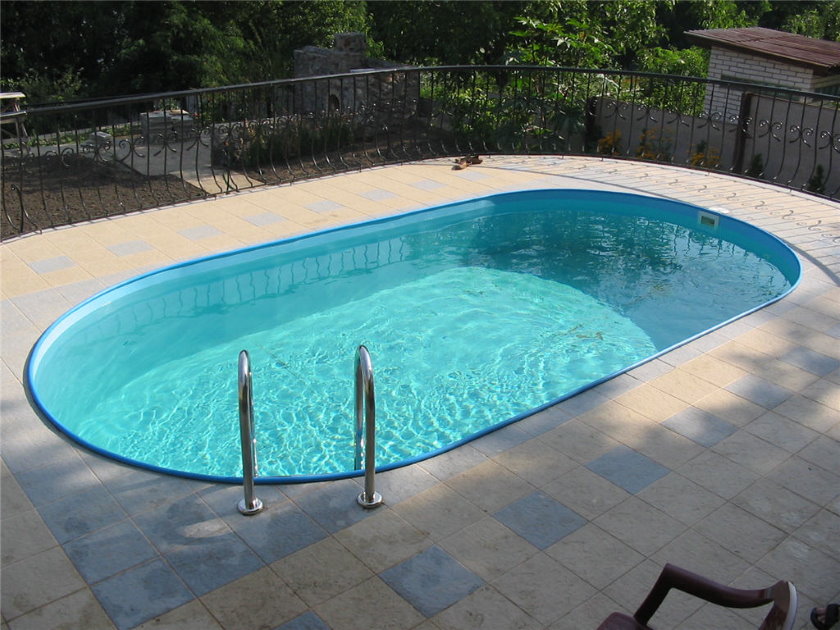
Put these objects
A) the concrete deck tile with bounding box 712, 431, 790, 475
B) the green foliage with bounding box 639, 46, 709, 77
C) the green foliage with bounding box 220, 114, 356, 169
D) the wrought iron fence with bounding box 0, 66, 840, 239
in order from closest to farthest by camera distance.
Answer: the concrete deck tile with bounding box 712, 431, 790, 475, the wrought iron fence with bounding box 0, 66, 840, 239, the green foliage with bounding box 220, 114, 356, 169, the green foliage with bounding box 639, 46, 709, 77

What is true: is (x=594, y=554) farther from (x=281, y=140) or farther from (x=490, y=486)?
(x=281, y=140)

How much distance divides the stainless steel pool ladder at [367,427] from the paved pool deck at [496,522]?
0.07m

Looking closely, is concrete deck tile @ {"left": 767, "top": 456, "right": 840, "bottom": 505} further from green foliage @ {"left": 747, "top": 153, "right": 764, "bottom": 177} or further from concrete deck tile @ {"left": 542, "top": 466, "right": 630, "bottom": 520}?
green foliage @ {"left": 747, "top": 153, "right": 764, "bottom": 177}

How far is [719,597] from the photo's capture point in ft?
7.61

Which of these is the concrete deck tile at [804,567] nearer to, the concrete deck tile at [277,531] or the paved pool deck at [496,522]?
the paved pool deck at [496,522]

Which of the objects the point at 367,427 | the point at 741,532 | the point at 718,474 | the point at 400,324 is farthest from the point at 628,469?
the point at 400,324

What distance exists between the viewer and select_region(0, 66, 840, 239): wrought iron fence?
27.6 feet

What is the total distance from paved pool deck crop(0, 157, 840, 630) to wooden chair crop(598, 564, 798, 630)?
0.49 metres

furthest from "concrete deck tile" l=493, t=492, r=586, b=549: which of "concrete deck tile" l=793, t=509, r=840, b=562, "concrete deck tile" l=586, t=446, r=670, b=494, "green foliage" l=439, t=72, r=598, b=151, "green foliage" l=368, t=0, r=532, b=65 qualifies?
"green foliage" l=368, t=0, r=532, b=65

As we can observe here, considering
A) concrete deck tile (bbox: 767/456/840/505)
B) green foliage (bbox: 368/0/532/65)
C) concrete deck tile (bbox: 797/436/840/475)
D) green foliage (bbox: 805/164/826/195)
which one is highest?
green foliage (bbox: 368/0/532/65)

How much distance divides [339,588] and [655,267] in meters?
5.18

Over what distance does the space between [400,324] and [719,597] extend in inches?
162

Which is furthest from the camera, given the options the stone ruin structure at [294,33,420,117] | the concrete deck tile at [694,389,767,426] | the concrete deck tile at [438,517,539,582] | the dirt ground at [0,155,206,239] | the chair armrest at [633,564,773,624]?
the stone ruin structure at [294,33,420,117]

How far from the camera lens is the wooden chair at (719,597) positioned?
2.12m
